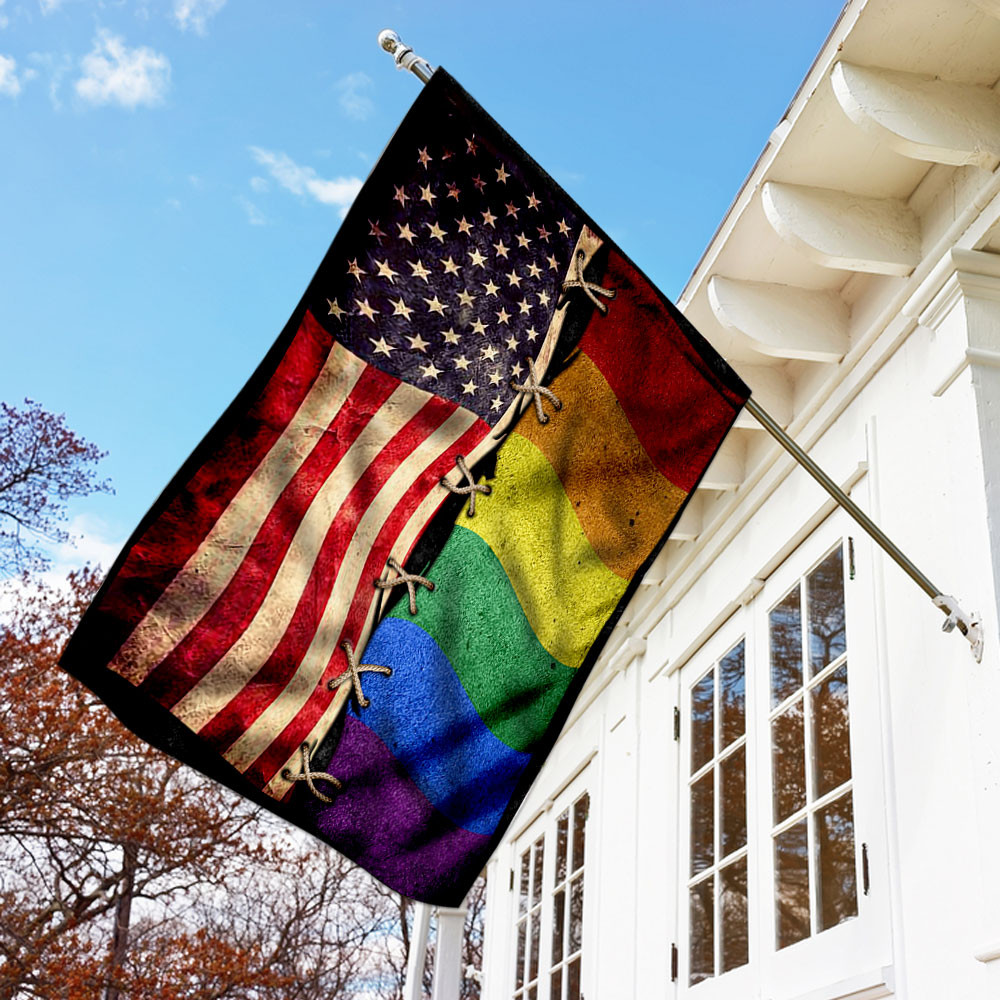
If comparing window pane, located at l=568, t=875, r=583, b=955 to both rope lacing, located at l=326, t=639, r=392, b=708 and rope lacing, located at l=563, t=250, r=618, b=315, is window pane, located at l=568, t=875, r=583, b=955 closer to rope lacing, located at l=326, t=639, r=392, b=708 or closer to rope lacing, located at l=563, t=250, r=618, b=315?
rope lacing, located at l=326, t=639, r=392, b=708

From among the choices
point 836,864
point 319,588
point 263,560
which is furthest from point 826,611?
point 263,560

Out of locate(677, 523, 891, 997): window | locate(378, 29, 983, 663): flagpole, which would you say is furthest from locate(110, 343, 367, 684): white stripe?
locate(677, 523, 891, 997): window

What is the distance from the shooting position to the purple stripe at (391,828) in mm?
2926

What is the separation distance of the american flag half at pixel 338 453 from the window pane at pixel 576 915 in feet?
11.0

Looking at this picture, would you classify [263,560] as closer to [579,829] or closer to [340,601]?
[340,601]

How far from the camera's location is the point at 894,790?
9.71 feet

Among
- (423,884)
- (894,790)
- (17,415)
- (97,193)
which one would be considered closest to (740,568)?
(894,790)

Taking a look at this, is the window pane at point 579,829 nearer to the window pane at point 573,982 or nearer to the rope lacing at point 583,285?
the window pane at point 573,982

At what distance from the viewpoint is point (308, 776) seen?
9.49ft

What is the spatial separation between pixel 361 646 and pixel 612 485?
758mm

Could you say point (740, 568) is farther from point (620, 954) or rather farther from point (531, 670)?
point (620, 954)

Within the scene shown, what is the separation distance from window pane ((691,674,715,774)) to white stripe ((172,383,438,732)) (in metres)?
2.05

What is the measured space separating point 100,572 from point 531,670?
50.8ft

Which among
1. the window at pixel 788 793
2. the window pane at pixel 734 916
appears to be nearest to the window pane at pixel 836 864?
the window at pixel 788 793
